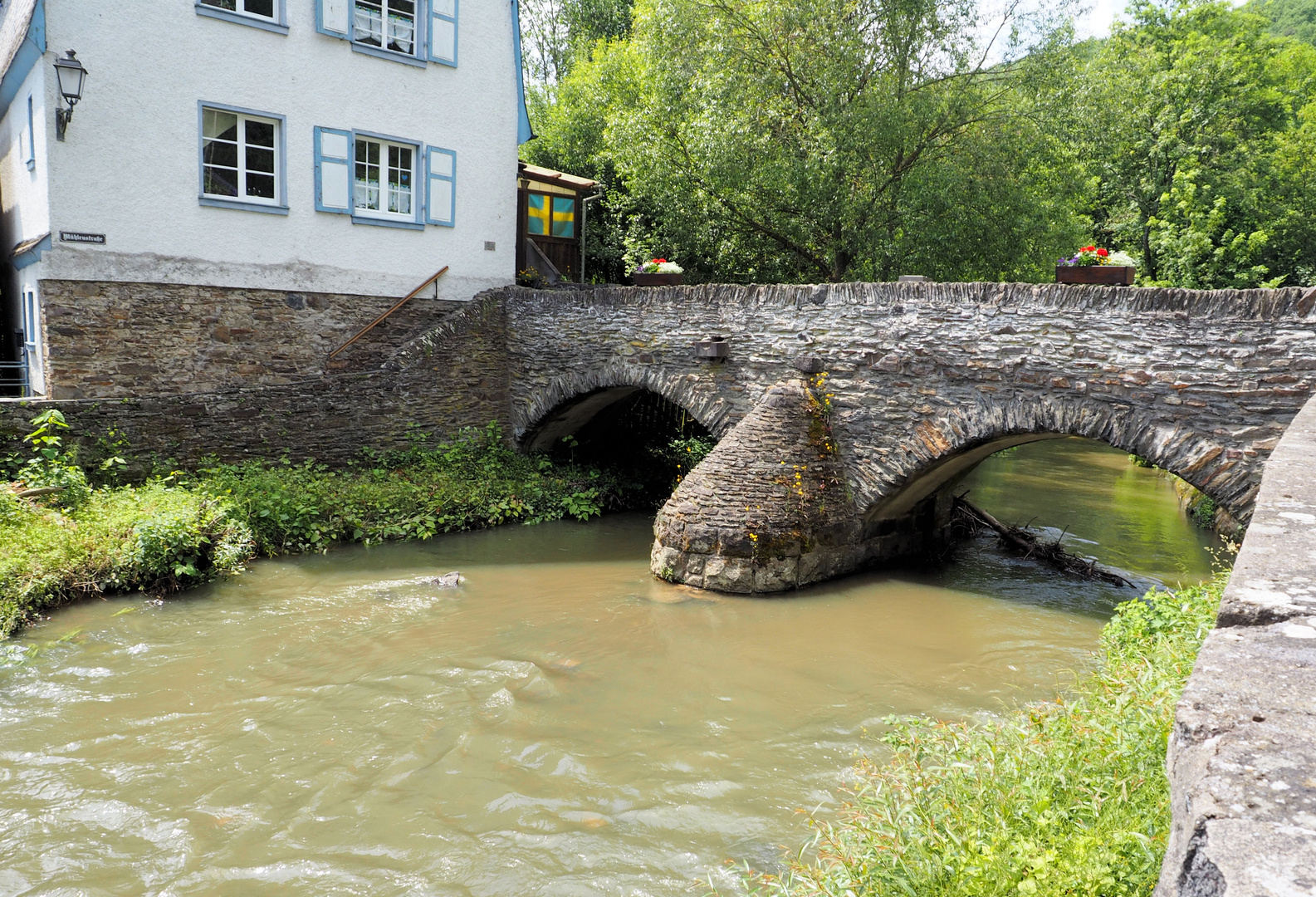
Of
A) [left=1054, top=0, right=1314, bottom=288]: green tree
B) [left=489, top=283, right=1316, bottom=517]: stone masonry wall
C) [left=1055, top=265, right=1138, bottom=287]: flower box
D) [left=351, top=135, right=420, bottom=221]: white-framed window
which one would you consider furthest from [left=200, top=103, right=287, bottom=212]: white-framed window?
[left=1054, top=0, right=1314, bottom=288]: green tree

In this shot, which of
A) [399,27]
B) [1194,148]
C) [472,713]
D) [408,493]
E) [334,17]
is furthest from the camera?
[1194,148]

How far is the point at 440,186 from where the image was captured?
1399 centimetres

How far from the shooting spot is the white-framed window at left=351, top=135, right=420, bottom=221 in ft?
44.0

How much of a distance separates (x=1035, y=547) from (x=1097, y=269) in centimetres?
411

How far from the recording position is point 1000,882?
3.01 metres

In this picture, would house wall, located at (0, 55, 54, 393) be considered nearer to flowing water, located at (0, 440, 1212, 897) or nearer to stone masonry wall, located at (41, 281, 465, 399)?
stone masonry wall, located at (41, 281, 465, 399)

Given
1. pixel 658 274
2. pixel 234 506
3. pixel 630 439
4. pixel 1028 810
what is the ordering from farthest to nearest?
pixel 630 439 → pixel 658 274 → pixel 234 506 → pixel 1028 810

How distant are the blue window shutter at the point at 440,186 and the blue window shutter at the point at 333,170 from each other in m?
1.25

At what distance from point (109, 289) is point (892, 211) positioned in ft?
38.0

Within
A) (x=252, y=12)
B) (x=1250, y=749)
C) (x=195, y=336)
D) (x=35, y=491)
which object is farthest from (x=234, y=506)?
→ (x=1250, y=749)

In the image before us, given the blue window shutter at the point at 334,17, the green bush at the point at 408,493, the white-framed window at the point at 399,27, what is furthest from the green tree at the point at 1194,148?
the blue window shutter at the point at 334,17

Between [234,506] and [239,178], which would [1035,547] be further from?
[239,178]

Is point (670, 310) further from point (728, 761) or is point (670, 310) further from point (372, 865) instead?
point (372, 865)

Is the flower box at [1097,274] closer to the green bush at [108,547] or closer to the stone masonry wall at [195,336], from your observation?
the green bush at [108,547]
